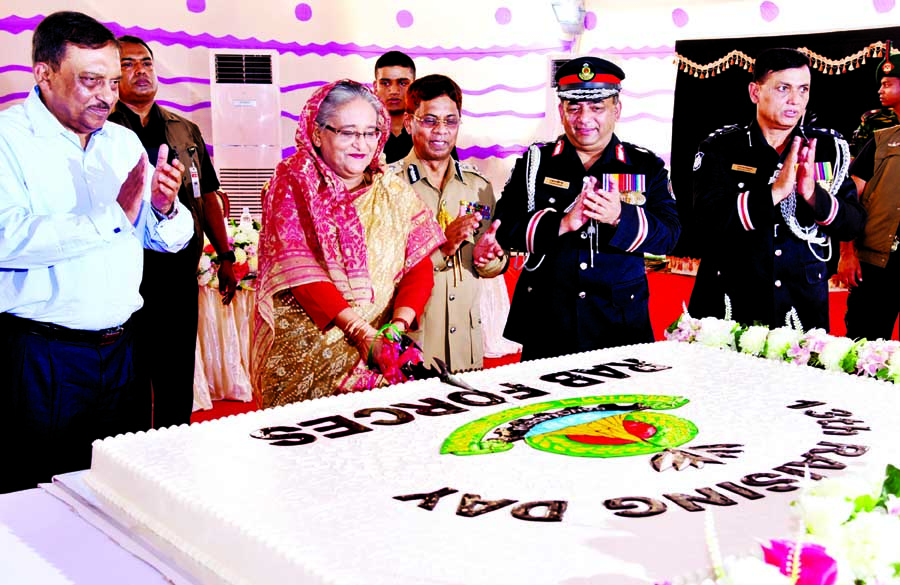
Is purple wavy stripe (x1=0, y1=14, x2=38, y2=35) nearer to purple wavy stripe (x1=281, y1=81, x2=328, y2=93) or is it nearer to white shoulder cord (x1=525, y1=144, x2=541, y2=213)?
purple wavy stripe (x1=281, y1=81, x2=328, y2=93)

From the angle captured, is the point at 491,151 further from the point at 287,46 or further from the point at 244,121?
the point at 244,121

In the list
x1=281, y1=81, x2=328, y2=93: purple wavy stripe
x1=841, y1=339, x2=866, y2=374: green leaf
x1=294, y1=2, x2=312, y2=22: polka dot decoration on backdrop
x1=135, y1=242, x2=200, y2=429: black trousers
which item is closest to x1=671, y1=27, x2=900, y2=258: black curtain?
x1=281, y1=81, x2=328, y2=93: purple wavy stripe

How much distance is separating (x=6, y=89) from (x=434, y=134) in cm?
359

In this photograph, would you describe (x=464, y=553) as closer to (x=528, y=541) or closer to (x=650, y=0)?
(x=528, y=541)

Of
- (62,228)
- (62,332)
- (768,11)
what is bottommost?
(62,332)

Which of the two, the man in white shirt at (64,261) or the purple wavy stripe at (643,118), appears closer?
the man in white shirt at (64,261)

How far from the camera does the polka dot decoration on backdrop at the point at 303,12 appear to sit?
22.5ft

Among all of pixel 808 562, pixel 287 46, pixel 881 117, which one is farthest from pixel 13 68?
pixel 808 562

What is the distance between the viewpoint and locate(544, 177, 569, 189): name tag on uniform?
3.12 meters

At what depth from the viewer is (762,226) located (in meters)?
3.35

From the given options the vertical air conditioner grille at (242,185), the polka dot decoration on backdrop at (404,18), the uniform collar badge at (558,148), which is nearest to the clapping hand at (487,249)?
the uniform collar badge at (558,148)

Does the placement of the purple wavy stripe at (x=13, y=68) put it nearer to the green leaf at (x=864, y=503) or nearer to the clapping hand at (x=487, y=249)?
the clapping hand at (x=487, y=249)

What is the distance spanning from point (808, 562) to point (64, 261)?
78.5 inches

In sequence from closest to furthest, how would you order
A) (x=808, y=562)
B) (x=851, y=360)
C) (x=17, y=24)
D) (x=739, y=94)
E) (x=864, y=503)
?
(x=808, y=562)
(x=864, y=503)
(x=851, y=360)
(x=17, y=24)
(x=739, y=94)
